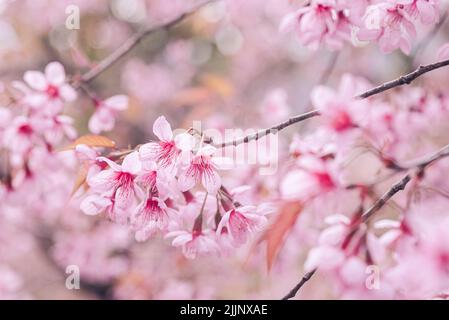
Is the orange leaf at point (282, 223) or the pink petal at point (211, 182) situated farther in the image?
the pink petal at point (211, 182)

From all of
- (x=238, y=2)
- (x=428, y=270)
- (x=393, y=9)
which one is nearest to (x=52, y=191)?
(x=393, y=9)

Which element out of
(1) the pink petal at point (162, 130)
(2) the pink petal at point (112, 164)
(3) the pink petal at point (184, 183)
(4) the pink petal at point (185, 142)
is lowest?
(3) the pink petal at point (184, 183)

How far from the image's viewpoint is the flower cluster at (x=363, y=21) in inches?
40.6

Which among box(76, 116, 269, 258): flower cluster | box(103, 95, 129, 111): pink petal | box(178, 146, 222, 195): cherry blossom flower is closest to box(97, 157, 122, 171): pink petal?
box(76, 116, 269, 258): flower cluster

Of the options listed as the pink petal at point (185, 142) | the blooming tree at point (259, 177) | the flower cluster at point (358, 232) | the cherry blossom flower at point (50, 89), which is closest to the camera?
the flower cluster at point (358, 232)

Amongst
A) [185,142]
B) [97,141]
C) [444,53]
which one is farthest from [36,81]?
[444,53]

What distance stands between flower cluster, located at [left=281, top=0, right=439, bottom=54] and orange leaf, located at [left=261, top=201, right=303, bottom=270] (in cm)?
49

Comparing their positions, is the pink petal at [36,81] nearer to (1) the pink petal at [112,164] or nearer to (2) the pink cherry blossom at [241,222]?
(1) the pink petal at [112,164]

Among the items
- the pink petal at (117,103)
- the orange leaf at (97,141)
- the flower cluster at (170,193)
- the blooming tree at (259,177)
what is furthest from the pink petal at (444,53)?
the pink petal at (117,103)

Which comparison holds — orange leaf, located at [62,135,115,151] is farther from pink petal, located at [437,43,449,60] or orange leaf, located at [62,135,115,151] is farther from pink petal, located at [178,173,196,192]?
pink petal, located at [437,43,449,60]

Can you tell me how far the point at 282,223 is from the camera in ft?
2.63

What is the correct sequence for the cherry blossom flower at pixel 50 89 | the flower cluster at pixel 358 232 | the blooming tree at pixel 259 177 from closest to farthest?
1. the flower cluster at pixel 358 232
2. the blooming tree at pixel 259 177
3. the cherry blossom flower at pixel 50 89

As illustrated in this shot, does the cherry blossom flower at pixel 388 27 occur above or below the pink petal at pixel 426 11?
above
